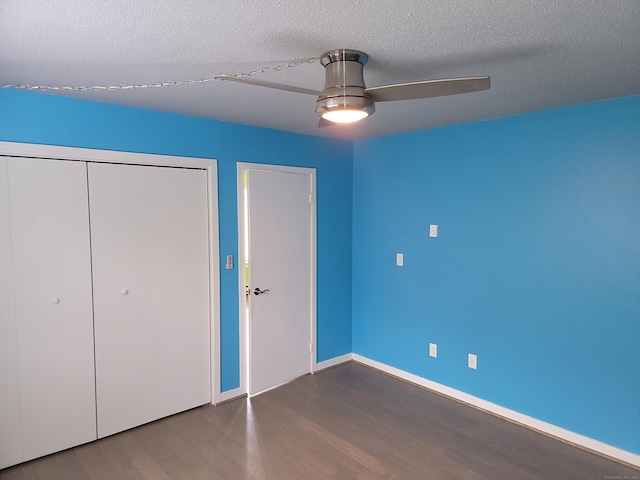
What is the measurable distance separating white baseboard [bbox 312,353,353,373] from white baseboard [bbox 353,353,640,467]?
0.35m

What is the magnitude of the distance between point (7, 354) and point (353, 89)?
255 cm

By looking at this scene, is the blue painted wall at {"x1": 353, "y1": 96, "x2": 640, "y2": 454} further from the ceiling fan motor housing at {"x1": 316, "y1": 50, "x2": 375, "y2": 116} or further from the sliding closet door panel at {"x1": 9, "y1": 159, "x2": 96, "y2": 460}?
the sliding closet door panel at {"x1": 9, "y1": 159, "x2": 96, "y2": 460}

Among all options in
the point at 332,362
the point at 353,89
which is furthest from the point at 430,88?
the point at 332,362

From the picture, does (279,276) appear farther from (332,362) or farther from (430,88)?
(430,88)

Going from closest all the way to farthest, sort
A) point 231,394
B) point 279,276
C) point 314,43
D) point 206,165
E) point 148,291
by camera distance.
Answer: point 314,43
point 148,291
point 206,165
point 231,394
point 279,276

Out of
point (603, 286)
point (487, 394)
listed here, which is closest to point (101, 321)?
point (487, 394)

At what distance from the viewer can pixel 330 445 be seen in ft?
9.21

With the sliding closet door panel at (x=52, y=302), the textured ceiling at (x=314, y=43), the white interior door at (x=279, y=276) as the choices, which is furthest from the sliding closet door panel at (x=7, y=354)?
the white interior door at (x=279, y=276)

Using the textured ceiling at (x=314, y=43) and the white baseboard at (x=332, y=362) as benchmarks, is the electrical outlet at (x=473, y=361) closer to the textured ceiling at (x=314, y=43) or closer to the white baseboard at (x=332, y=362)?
the white baseboard at (x=332, y=362)

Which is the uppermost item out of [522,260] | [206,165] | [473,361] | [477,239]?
[206,165]

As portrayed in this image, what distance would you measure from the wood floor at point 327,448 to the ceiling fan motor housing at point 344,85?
2.14 m

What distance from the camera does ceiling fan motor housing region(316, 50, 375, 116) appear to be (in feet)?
5.51

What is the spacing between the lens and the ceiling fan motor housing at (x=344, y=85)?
168 centimetres

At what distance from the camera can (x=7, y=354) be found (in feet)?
8.10
